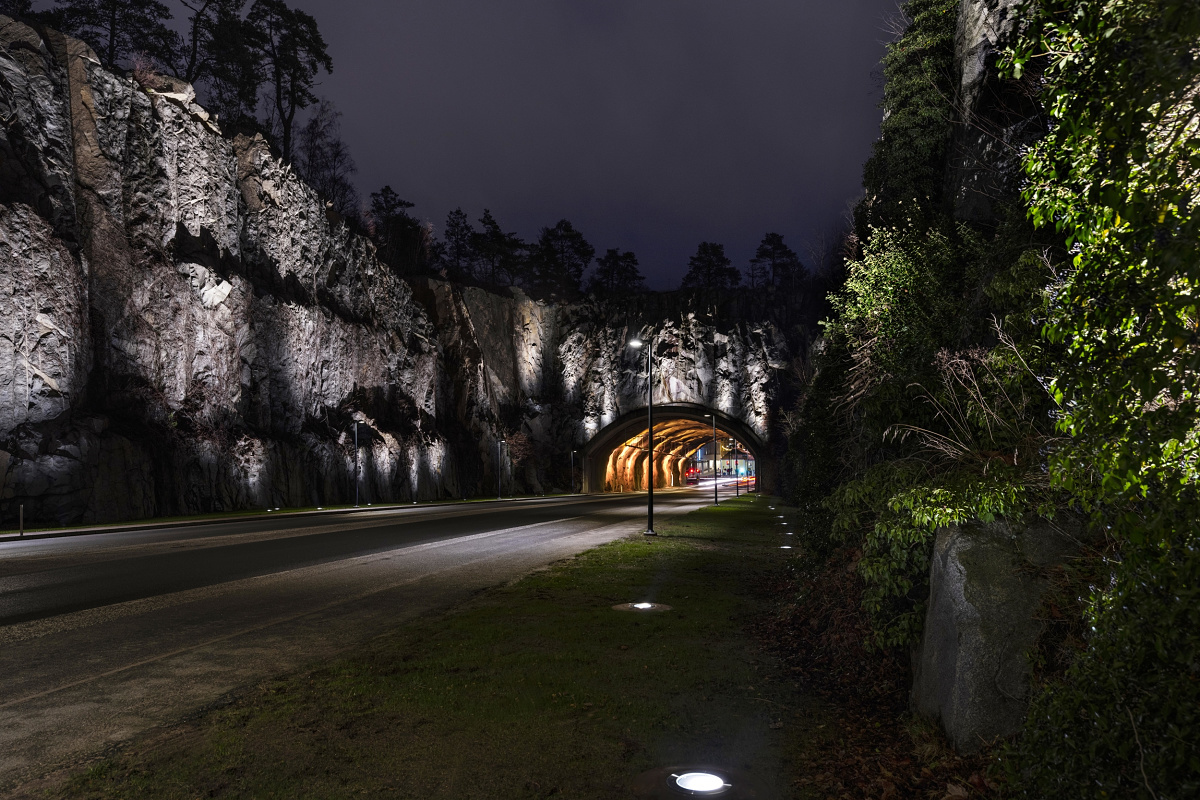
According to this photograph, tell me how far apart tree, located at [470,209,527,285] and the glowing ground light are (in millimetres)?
79896

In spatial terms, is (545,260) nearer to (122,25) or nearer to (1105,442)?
(122,25)

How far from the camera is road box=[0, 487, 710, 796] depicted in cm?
599

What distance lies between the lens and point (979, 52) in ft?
47.7

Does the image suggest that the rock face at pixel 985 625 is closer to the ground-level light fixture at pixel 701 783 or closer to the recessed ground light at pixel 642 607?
the ground-level light fixture at pixel 701 783

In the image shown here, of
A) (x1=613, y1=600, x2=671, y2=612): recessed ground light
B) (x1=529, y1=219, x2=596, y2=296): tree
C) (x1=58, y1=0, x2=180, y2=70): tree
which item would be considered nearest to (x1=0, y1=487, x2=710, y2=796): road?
(x1=613, y1=600, x2=671, y2=612): recessed ground light

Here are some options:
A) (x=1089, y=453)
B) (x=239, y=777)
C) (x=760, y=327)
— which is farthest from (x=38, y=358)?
(x=760, y=327)

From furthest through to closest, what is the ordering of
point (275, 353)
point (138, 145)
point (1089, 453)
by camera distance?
point (275, 353) < point (138, 145) < point (1089, 453)

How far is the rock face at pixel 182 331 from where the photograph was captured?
30.5m

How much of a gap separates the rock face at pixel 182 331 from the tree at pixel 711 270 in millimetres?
36498

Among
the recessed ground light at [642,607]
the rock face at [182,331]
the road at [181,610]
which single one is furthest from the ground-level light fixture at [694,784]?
the rock face at [182,331]

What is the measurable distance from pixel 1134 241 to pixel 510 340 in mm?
73068

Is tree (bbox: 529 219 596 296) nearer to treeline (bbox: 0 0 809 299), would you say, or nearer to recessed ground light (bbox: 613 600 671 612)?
treeline (bbox: 0 0 809 299)

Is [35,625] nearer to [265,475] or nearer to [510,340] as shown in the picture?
[265,475]

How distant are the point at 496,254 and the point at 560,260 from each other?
866 cm
